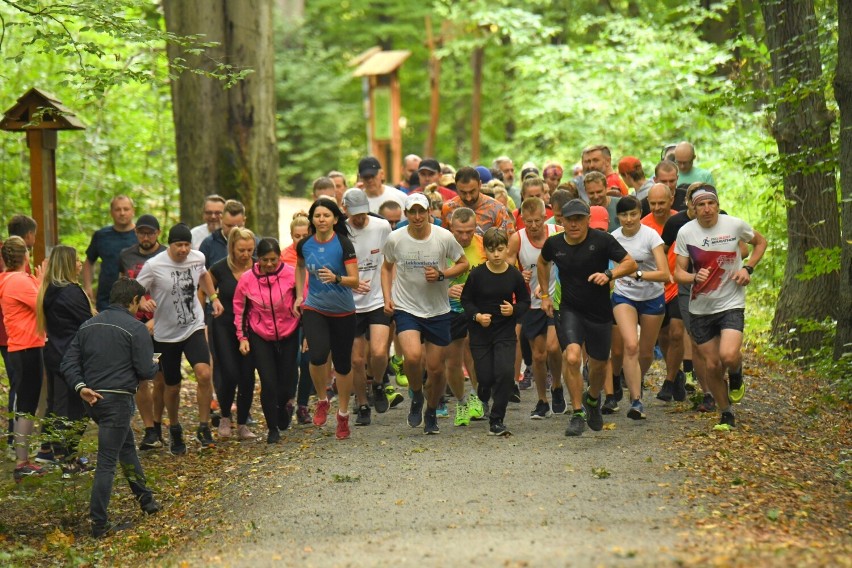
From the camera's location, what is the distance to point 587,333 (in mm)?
10836

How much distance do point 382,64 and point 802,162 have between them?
18794 millimetres

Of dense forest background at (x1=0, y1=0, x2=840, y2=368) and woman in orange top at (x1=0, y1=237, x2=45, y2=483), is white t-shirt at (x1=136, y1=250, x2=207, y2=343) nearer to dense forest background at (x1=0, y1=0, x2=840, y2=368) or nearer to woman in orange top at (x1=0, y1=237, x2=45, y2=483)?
woman in orange top at (x1=0, y1=237, x2=45, y2=483)

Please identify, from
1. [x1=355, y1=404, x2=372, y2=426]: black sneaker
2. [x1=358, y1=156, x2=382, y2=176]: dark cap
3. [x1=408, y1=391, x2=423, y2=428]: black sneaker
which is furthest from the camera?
[x1=358, y1=156, x2=382, y2=176]: dark cap

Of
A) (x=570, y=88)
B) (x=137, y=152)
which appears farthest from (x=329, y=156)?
(x=137, y=152)

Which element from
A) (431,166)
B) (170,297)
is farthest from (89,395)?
(431,166)

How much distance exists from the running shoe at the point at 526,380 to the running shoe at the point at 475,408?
2232mm

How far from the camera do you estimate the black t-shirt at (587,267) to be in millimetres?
10727

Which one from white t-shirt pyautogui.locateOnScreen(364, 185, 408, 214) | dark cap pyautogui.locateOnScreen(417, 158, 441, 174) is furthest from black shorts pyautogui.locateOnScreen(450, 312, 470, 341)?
dark cap pyautogui.locateOnScreen(417, 158, 441, 174)

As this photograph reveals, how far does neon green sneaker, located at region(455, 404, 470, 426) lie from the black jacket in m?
3.46

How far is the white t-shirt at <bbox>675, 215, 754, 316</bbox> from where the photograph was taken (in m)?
10.9

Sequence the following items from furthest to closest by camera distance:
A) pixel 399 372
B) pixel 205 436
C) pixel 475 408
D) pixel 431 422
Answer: pixel 399 372 → pixel 475 408 → pixel 205 436 → pixel 431 422

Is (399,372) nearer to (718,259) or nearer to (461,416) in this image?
(461,416)

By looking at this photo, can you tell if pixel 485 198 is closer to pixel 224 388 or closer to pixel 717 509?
pixel 224 388

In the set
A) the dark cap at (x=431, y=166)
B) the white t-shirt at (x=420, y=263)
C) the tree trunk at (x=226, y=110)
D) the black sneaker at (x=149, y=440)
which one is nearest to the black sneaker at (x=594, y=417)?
the white t-shirt at (x=420, y=263)
